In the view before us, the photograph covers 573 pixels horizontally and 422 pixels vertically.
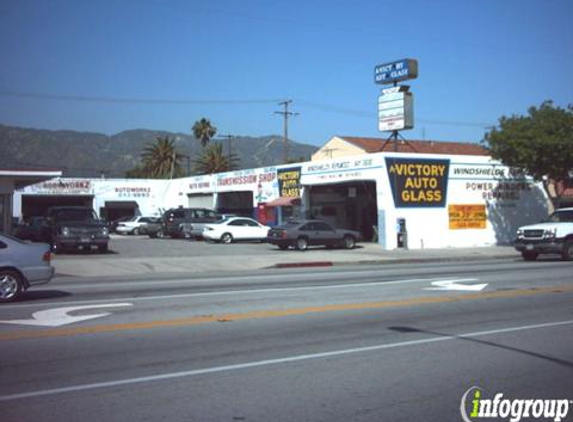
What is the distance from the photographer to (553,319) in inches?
430

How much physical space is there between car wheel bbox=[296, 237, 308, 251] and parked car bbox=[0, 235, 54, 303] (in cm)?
1921

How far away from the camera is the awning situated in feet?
135

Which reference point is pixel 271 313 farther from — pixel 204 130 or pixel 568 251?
pixel 204 130

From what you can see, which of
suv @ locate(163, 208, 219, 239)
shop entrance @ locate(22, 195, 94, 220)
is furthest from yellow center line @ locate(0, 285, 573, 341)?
shop entrance @ locate(22, 195, 94, 220)

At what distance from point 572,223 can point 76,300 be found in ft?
61.2

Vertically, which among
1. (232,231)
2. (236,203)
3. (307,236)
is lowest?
(307,236)

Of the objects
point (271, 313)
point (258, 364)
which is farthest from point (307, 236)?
point (258, 364)

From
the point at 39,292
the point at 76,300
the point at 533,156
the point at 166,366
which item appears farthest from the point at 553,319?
the point at 533,156

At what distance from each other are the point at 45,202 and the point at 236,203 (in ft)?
66.8

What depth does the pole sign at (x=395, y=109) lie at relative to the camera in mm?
37750

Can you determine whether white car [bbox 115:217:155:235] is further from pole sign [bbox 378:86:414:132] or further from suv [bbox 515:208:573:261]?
suv [bbox 515:208:573:261]

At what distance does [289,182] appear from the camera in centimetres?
4200

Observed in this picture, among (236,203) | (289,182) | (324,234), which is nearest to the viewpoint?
(324,234)

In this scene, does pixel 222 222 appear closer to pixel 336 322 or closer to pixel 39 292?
pixel 39 292
